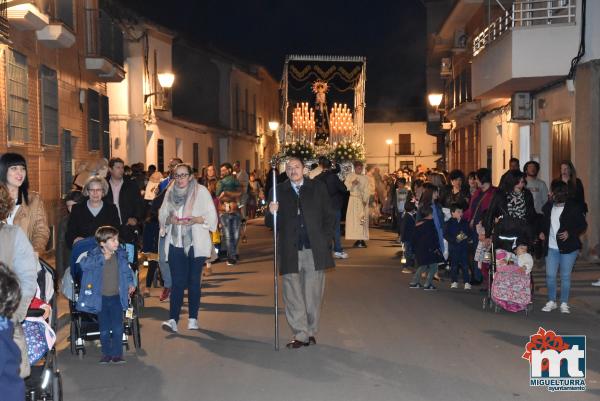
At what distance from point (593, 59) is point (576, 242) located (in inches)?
271

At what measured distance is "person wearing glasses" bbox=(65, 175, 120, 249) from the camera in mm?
9922

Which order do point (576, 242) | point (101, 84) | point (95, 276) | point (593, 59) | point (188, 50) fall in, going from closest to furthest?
point (95, 276) → point (576, 242) → point (593, 59) → point (101, 84) → point (188, 50)

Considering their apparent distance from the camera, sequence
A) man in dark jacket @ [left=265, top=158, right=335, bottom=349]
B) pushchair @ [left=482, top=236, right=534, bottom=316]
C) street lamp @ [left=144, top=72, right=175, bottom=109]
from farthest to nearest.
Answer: street lamp @ [left=144, top=72, right=175, bottom=109] → pushchair @ [left=482, top=236, right=534, bottom=316] → man in dark jacket @ [left=265, top=158, right=335, bottom=349]

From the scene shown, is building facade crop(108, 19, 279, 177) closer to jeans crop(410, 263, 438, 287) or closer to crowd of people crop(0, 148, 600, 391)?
crowd of people crop(0, 148, 600, 391)

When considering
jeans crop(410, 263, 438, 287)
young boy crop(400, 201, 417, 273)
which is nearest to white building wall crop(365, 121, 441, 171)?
young boy crop(400, 201, 417, 273)

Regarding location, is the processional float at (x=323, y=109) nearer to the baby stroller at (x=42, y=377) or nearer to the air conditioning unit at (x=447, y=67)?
the air conditioning unit at (x=447, y=67)

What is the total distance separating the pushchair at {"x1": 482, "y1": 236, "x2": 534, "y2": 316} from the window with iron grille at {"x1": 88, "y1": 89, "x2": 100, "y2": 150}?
13.6m

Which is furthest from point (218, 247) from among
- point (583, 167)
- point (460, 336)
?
point (460, 336)

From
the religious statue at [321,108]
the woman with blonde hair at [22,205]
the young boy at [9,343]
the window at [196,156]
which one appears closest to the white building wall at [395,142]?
the window at [196,156]

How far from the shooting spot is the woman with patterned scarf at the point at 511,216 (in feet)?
39.4

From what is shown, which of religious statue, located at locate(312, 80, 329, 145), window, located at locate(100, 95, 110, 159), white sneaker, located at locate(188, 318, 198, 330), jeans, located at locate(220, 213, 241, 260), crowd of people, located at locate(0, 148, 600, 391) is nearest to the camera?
crowd of people, located at locate(0, 148, 600, 391)

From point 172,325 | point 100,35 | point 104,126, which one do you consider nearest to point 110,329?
point 172,325

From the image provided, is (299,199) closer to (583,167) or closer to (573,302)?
(573,302)

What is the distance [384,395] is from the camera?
24.9 ft
